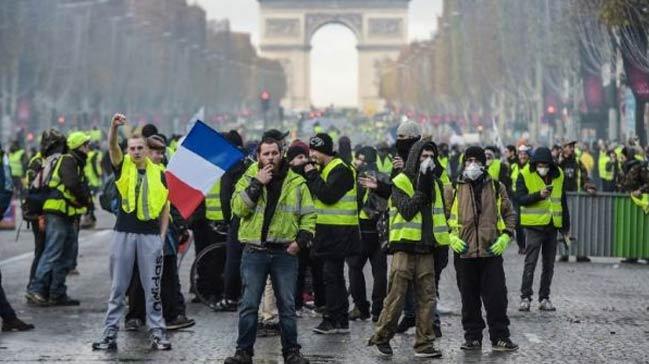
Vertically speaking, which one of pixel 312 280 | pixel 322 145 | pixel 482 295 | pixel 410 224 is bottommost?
pixel 312 280

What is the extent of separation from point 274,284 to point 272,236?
39 cm

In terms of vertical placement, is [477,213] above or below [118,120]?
below

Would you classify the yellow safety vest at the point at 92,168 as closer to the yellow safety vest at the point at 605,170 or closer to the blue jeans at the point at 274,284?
the yellow safety vest at the point at 605,170

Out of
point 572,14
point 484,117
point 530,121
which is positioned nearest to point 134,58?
point 484,117

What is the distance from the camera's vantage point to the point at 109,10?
105m

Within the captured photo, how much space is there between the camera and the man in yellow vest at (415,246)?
42.4 feet

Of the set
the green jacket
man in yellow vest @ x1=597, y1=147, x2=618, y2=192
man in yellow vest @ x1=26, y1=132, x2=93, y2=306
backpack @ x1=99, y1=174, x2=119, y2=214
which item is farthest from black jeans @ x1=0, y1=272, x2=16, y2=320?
man in yellow vest @ x1=597, y1=147, x2=618, y2=192

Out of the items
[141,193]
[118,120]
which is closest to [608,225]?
[141,193]

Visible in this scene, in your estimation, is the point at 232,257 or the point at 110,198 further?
the point at 232,257

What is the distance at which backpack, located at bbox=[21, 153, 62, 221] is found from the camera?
17.0 meters

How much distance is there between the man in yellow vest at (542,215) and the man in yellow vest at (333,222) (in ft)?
8.52

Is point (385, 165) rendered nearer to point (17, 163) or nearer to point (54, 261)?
point (54, 261)

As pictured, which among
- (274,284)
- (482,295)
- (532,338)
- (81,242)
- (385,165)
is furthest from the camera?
(81,242)

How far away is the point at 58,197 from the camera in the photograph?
668 inches
